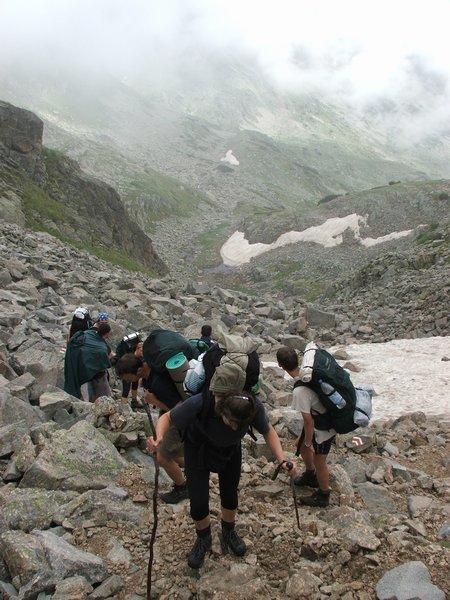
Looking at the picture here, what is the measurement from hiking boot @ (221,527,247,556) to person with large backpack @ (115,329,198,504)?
1.30m

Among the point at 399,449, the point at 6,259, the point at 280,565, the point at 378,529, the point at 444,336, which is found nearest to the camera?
the point at 280,565

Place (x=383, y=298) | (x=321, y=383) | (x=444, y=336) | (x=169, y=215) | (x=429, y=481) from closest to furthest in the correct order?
(x=321, y=383) → (x=429, y=481) → (x=444, y=336) → (x=383, y=298) → (x=169, y=215)

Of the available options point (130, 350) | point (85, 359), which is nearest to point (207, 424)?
point (130, 350)

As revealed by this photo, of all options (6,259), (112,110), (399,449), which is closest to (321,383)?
(399,449)

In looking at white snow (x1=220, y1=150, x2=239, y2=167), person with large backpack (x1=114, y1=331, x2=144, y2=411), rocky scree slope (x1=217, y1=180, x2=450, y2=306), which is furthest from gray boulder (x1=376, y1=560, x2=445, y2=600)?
white snow (x1=220, y1=150, x2=239, y2=167)

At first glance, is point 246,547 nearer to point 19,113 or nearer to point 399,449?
point 399,449

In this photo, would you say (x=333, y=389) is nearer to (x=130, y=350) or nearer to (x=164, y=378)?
(x=164, y=378)

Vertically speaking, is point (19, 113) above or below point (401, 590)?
above

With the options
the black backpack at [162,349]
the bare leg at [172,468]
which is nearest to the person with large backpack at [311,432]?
the black backpack at [162,349]

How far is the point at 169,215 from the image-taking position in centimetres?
10056

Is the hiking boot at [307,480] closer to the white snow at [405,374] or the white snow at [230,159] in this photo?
the white snow at [405,374]

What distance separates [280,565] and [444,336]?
67.8ft

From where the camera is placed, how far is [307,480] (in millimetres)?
7617

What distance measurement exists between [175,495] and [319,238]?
2344 inches
